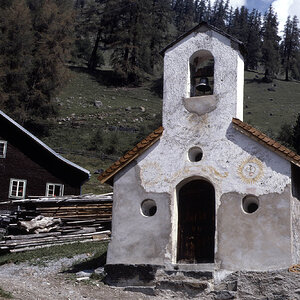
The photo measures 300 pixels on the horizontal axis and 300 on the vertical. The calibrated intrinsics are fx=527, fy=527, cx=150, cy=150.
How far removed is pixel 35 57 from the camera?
5425 cm

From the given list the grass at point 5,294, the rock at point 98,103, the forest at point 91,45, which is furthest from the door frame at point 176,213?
the rock at point 98,103

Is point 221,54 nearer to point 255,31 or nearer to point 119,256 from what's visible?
point 119,256

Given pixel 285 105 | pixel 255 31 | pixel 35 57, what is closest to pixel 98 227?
pixel 35 57

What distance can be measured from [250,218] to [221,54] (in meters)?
5.35

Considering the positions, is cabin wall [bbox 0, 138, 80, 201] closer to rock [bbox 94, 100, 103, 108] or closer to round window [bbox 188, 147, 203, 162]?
round window [bbox 188, 147, 203, 162]

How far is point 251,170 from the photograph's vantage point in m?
15.4

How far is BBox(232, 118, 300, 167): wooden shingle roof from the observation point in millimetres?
14844

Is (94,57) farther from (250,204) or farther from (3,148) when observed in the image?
(250,204)

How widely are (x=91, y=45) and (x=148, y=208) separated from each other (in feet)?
266

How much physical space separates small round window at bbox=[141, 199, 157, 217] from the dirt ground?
2.55 m

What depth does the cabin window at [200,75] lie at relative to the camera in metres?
17.4

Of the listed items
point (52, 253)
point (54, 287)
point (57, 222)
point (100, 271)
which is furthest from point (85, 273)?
point (57, 222)

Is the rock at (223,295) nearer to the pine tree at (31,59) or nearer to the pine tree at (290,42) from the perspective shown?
the pine tree at (31,59)

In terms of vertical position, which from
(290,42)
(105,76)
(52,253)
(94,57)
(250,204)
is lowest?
(52,253)
